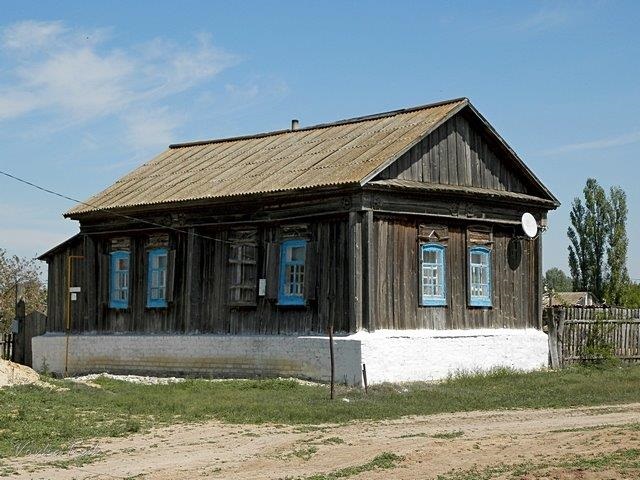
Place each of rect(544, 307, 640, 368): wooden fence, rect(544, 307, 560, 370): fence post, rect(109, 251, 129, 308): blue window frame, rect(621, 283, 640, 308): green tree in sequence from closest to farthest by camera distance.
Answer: rect(544, 307, 560, 370): fence post → rect(544, 307, 640, 368): wooden fence → rect(109, 251, 129, 308): blue window frame → rect(621, 283, 640, 308): green tree

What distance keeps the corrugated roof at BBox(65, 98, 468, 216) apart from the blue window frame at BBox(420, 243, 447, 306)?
2.29m

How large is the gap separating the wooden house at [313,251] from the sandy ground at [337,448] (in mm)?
5427

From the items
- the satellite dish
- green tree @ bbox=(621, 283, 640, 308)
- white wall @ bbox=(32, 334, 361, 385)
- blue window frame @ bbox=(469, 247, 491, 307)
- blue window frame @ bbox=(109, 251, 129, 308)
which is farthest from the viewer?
green tree @ bbox=(621, 283, 640, 308)

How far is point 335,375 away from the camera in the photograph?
20562mm

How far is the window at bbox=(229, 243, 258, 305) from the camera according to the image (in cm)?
2306

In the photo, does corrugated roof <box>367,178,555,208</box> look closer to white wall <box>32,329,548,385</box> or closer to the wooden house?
the wooden house

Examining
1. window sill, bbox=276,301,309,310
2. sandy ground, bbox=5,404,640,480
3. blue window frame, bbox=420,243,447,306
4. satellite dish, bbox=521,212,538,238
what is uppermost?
satellite dish, bbox=521,212,538,238

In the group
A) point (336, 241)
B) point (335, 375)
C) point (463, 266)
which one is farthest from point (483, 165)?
point (335, 375)

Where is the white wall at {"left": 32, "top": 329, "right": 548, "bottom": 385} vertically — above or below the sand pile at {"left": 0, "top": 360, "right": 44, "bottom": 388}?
above

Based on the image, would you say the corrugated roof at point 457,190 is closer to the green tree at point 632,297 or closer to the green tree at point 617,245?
the green tree at point 632,297

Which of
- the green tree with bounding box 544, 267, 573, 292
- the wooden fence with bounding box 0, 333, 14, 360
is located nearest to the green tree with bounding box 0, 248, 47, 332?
the wooden fence with bounding box 0, 333, 14, 360

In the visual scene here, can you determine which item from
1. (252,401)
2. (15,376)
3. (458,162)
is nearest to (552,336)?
(458,162)

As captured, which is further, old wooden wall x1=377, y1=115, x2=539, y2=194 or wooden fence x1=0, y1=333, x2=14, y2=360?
wooden fence x1=0, y1=333, x2=14, y2=360

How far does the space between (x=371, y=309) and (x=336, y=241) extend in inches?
61.9
